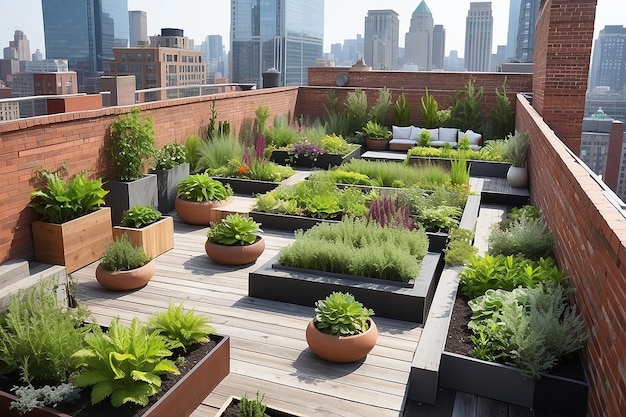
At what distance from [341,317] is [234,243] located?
236 cm

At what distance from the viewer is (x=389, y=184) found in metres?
8.80

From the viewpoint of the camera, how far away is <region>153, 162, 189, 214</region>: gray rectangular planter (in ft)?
26.2

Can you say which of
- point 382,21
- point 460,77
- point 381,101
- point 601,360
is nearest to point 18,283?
point 601,360

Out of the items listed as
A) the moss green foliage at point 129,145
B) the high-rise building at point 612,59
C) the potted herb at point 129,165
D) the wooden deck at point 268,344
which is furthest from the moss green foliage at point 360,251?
the high-rise building at point 612,59

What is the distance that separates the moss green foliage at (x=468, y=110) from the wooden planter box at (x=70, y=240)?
30.9 feet

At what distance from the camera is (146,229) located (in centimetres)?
627

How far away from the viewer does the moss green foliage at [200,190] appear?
7.67 metres

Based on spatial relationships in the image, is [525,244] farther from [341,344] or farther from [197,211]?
[197,211]

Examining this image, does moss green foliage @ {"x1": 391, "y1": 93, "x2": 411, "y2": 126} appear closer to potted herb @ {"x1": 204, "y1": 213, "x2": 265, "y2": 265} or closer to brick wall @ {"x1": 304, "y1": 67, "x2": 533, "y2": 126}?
brick wall @ {"x1": 304, "y1": 67, "x2": 533, "y2": 126}

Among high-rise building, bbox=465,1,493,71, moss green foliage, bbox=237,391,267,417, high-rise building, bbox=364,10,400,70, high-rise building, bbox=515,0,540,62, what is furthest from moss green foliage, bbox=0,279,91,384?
high-rise building, bbox=465,1,493,71

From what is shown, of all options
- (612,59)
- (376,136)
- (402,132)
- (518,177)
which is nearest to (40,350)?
(518,177)

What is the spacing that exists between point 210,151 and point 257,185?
1158 mm

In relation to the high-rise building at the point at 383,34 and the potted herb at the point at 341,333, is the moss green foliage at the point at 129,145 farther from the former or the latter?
the high-rise building at the point at 383,34

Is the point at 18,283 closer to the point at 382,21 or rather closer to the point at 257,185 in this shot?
the point at 257,185
